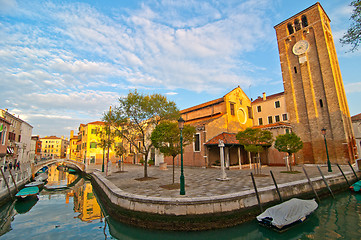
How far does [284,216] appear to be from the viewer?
24.3ft

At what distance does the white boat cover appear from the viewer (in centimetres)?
730

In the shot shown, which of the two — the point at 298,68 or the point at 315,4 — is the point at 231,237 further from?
the point at 315,4

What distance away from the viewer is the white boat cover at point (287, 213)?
7297mm

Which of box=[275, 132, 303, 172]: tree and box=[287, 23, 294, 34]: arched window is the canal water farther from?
box=[287, 23, 294, 34]: arched window

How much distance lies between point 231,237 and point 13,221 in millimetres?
11966

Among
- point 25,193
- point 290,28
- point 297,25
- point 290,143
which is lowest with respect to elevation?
point 25,193

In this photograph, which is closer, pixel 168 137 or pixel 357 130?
pixel 168 137

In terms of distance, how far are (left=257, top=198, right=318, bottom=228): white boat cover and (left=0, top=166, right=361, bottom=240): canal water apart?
53 cm

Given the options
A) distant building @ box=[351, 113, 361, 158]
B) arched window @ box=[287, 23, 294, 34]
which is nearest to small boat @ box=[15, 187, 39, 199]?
distant building @ box=[351, 113, 361, 158]

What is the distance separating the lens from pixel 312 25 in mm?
27641

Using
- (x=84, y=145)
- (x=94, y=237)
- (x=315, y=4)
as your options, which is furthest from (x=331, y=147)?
(x=84, y=145)

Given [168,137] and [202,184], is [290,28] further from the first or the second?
[202,184]

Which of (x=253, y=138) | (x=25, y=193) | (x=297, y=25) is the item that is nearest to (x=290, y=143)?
(x=253, y=138)

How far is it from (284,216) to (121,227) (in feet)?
23.6
